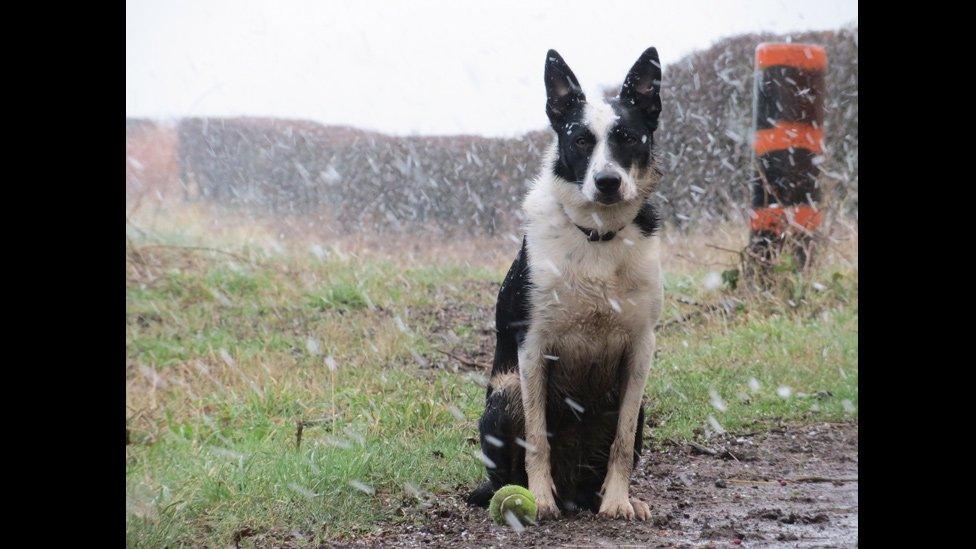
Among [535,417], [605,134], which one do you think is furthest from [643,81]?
[535,417]

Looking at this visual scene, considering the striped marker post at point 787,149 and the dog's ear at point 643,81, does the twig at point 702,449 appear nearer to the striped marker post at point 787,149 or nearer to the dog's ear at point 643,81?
the dog's ear at point 643,81

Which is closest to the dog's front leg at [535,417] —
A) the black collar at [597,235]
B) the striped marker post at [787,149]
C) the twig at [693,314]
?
the black collar at [597,235]

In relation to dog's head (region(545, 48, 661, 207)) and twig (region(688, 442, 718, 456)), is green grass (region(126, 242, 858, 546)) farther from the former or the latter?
dog's head (region(545, 48, 661, 207))

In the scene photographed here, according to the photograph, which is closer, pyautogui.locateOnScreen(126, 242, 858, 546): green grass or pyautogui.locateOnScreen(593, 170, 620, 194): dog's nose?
pyautogui.locateOnScreen(593, 170, 620, 194): dog's nose

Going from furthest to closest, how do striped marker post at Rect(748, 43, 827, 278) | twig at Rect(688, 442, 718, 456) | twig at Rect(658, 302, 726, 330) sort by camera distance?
striped marker post at Rect(748, 43, 827, 278) → twig at Rect(658, 302, 726, 330) → twig at Rect(688, 442, 718, 456)

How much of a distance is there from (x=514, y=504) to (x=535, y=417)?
31 cm

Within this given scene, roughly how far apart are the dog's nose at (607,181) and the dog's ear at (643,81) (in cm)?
29

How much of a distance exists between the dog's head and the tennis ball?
0.88 m

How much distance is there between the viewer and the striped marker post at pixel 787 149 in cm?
584

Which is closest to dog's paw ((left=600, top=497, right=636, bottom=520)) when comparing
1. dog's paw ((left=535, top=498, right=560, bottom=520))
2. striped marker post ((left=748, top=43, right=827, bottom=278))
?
dog's paw ((left=535, top=498, right=560, bottom=520))

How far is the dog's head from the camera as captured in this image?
255 centimetres

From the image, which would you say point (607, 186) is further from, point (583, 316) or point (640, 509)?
point (640, 509)

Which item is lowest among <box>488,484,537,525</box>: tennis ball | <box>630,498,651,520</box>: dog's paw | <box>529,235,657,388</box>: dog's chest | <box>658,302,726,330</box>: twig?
<box>630,498,651,520</box>: dog's paw
